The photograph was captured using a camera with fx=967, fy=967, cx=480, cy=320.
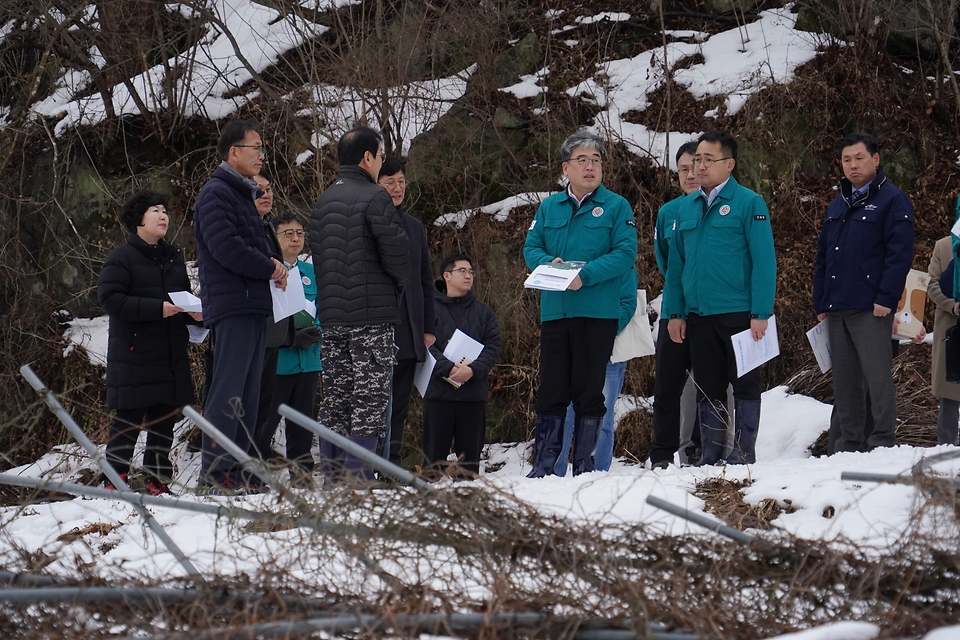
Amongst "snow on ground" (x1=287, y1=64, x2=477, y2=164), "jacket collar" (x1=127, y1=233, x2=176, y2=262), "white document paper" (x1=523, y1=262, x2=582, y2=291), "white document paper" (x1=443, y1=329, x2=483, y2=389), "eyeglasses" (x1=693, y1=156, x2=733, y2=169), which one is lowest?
"white document paper" (x1=443, y1=329, x2=483, y2=389)

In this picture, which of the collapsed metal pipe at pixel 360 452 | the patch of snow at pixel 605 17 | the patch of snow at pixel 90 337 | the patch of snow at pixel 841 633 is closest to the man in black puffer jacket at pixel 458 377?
the collapsed metal pipe at pixel 360 452

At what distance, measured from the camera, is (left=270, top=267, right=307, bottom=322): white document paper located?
16.5 ft

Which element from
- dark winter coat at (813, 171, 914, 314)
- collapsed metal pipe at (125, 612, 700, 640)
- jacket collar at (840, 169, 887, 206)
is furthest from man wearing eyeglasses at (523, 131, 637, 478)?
collapsed metal pipe at (125, 612, 700, 640)

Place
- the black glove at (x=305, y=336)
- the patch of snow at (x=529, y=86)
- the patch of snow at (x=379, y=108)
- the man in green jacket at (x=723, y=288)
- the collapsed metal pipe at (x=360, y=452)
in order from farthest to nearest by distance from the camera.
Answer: the patch of snow at (x=529, y=86), the patch of snow at (x=379, y=108), the black glove at (x=305, y=336), the man in green jacket at (x=723, y=288), the collapsed metal pipe at (x=360, y=452)

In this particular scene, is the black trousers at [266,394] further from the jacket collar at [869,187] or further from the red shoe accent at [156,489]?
the jacket collar at [869,187]

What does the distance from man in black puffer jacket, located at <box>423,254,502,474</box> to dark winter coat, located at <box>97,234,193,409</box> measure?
4.85 feet

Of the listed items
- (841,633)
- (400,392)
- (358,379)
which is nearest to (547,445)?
(400,392)

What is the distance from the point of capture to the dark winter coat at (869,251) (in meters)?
5.28

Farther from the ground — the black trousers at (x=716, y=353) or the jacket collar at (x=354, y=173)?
the jacket collar at (x=354, y=173)

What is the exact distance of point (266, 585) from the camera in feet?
8.65

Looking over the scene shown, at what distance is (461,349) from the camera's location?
594 centimetres

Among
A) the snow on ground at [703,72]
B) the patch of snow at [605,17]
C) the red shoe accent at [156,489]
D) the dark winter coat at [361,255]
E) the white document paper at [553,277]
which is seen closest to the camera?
the red shoe accent at [156,489]

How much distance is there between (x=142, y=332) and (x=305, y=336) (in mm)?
1081

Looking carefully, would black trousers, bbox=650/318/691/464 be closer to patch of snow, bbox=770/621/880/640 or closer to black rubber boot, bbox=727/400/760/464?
black rubber boot, bbox=727/400/760/464
